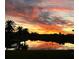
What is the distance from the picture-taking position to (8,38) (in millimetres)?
3068

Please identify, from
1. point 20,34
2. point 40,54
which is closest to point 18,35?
point 20,34

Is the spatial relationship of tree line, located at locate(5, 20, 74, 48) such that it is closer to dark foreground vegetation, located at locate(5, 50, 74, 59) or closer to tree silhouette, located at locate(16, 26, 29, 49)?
tree silhouette, located at locate(16, 26, 29, 49)

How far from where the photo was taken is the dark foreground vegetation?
10.1ft

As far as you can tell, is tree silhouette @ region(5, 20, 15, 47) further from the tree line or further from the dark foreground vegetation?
the dark foreground vegetation

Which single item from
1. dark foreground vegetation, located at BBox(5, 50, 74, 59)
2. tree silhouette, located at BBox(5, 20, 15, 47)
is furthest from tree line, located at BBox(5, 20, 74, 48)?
dark foreground vegetation, located at BBox(5, 50, 74, 59)

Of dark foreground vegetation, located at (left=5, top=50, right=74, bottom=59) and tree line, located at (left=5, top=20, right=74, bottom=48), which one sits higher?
tree line, located at (left=5, top=20, right=74, bottom=48)

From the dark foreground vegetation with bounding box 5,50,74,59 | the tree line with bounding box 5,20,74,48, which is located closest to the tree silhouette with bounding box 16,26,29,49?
the tree line with bounding box 5,20,74,48

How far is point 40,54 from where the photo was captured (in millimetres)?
3107

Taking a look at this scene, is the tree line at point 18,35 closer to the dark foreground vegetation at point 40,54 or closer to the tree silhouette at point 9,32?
the tree silhouette at point 9,32

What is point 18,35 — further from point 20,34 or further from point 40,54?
point 40,54

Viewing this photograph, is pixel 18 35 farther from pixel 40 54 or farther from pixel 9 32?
pixel 40 54

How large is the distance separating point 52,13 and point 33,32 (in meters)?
0.30

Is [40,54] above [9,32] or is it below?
below
